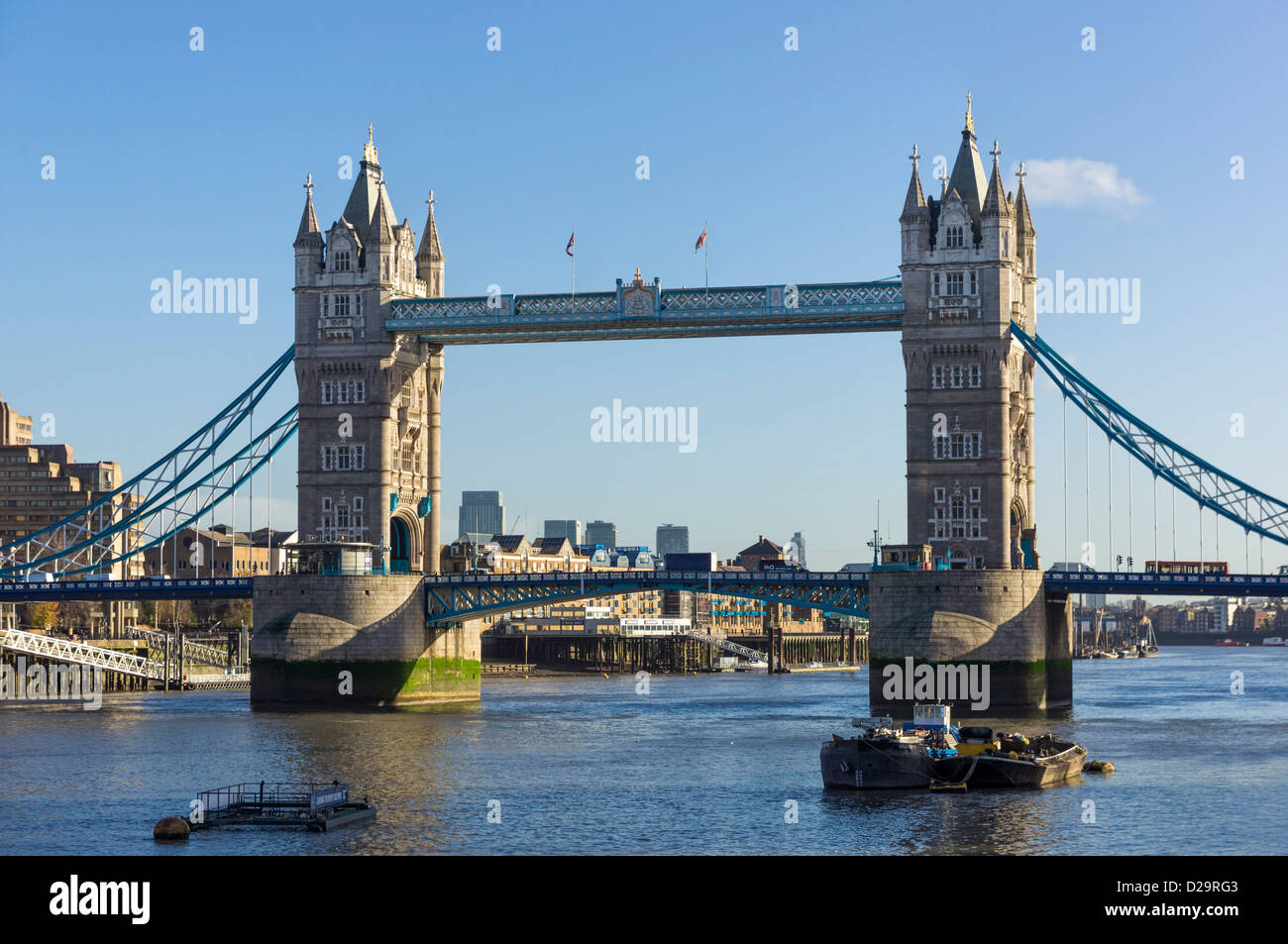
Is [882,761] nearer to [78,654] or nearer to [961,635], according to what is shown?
[961,635]

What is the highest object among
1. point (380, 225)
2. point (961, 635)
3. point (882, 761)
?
point (380, 225)

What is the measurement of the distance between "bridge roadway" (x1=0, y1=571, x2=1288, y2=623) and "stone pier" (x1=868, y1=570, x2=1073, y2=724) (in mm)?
4966

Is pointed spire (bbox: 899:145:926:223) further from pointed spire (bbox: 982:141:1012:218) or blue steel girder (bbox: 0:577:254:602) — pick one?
blue steel girder (bbox: 0:577:254:602)

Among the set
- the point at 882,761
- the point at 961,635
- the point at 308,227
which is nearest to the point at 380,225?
the point at 308,227

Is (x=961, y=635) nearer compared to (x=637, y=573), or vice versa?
(x=961, y=635)

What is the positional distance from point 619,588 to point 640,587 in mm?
1379

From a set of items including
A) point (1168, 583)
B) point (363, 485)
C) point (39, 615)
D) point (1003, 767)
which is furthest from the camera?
point (39, 615)

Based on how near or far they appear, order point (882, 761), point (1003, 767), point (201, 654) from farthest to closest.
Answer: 1. point (201, 654)
2. point (1003, 767)
3. point (882, 761)

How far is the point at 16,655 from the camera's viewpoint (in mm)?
138375

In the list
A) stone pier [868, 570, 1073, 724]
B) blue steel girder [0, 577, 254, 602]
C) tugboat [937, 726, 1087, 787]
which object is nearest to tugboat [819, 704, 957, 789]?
tugboat [937, 726, 1087, 787]

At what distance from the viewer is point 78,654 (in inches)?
5340
